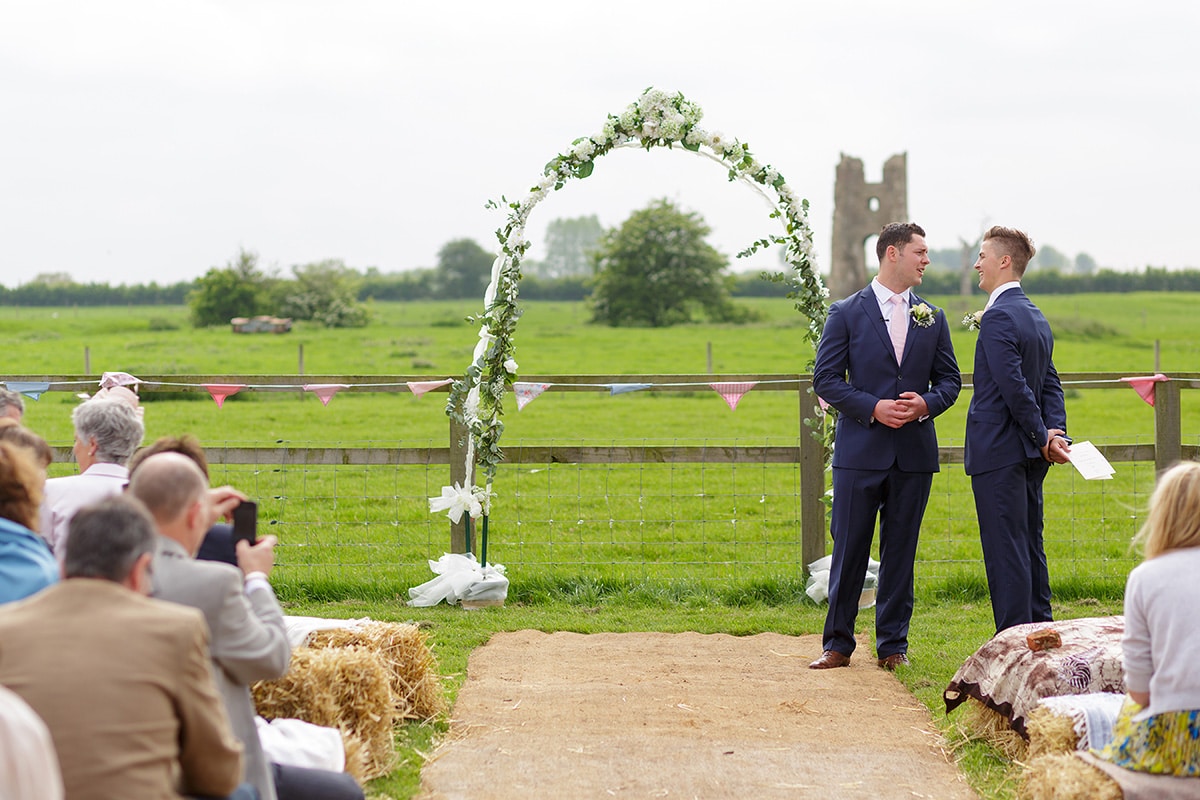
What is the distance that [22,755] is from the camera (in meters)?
2.30

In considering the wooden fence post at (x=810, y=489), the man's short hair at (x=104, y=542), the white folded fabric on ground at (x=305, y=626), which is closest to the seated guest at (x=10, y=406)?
the white folded fabric on ground at (x=305, y=626)

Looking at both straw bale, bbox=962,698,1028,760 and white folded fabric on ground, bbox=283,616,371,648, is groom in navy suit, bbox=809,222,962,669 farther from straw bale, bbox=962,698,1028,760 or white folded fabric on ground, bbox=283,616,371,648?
white folded fabric on ground, bbox=283,616,371,648

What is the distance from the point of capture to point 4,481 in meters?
3.52

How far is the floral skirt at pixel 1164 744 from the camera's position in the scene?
12.6 ft

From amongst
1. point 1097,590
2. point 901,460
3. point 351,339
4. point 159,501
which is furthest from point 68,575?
point 351,339

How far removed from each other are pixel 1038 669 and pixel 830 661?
182 cm

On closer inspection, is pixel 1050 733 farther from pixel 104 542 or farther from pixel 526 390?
pixel 526 390

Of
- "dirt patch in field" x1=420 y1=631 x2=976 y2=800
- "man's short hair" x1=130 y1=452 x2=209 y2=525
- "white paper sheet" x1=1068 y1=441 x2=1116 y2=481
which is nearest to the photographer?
"man's short hair" x1=130 y1=452 x2=209 y2=525

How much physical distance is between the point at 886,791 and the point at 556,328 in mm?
38028

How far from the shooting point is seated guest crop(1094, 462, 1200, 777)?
148 inches

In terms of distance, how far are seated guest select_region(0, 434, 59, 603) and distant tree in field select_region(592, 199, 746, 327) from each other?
149 ft

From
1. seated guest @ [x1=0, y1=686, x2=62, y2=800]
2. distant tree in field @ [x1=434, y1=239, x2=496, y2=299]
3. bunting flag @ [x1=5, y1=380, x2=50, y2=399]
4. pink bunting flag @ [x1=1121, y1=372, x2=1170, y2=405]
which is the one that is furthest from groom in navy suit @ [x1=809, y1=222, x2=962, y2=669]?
distant tree in field @ [x1=434, y1=239, x2=496, y2=299]

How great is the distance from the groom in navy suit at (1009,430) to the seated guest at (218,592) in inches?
155

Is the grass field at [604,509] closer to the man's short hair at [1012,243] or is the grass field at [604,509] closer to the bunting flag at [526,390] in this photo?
the bunting flag at [526,390]
